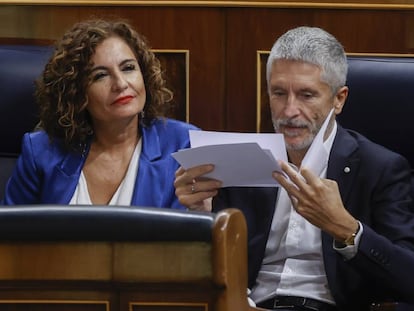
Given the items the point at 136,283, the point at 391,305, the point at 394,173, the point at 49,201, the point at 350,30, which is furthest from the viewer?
the point at 350,30

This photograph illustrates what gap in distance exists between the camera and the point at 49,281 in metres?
1.30

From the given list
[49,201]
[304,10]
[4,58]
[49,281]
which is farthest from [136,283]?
[304,10]

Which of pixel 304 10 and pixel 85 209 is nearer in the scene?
pixel 85 209

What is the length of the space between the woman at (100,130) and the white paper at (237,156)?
43cm

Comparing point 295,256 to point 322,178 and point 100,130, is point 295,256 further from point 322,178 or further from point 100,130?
point 100,130

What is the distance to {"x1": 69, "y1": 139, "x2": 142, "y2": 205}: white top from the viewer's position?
241cm

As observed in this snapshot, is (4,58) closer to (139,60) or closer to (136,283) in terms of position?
(139,60)

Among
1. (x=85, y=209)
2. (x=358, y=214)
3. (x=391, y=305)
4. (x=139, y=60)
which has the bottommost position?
(x=391, y=305)

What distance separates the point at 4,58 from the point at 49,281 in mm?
1403

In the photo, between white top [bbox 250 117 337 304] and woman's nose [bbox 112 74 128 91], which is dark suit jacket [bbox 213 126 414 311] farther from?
woman's nose [bbox 112 74 128 91]

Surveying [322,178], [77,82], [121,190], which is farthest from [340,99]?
[77,82]

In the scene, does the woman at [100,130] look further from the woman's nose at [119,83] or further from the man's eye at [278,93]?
the man's eye at [278,93]

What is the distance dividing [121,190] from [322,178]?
62 centimetres

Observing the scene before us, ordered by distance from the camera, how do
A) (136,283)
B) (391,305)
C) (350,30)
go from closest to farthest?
(136,283) < (391,305) < (350,30)
